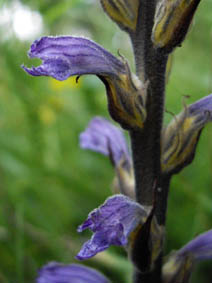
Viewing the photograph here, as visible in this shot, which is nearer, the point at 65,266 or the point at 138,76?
the point at 138,76

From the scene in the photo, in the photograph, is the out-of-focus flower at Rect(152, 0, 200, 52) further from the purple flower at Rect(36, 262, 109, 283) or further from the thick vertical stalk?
the purple flower at Rect(36, 262, 109, 283)

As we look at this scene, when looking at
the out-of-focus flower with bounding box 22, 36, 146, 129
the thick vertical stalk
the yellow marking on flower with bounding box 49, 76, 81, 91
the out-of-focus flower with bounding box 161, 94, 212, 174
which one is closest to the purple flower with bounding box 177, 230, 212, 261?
the thick vertical stalk

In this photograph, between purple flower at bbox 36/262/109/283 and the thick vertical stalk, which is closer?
the thick vertical stalk

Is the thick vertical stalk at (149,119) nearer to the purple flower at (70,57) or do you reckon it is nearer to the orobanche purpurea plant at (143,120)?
the orobanche purpurea plant at (143,120)

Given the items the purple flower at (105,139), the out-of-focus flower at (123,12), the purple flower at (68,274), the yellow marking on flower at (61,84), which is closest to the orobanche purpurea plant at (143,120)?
the out-of-focus flower at (123,12)

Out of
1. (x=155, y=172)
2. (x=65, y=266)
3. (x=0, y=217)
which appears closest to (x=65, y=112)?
(x=0, y=217)

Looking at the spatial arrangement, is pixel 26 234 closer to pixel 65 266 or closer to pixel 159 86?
pixel 65 266

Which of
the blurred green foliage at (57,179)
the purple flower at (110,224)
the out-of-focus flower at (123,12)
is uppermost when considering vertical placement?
the out-of-focus flower at (123,12)
